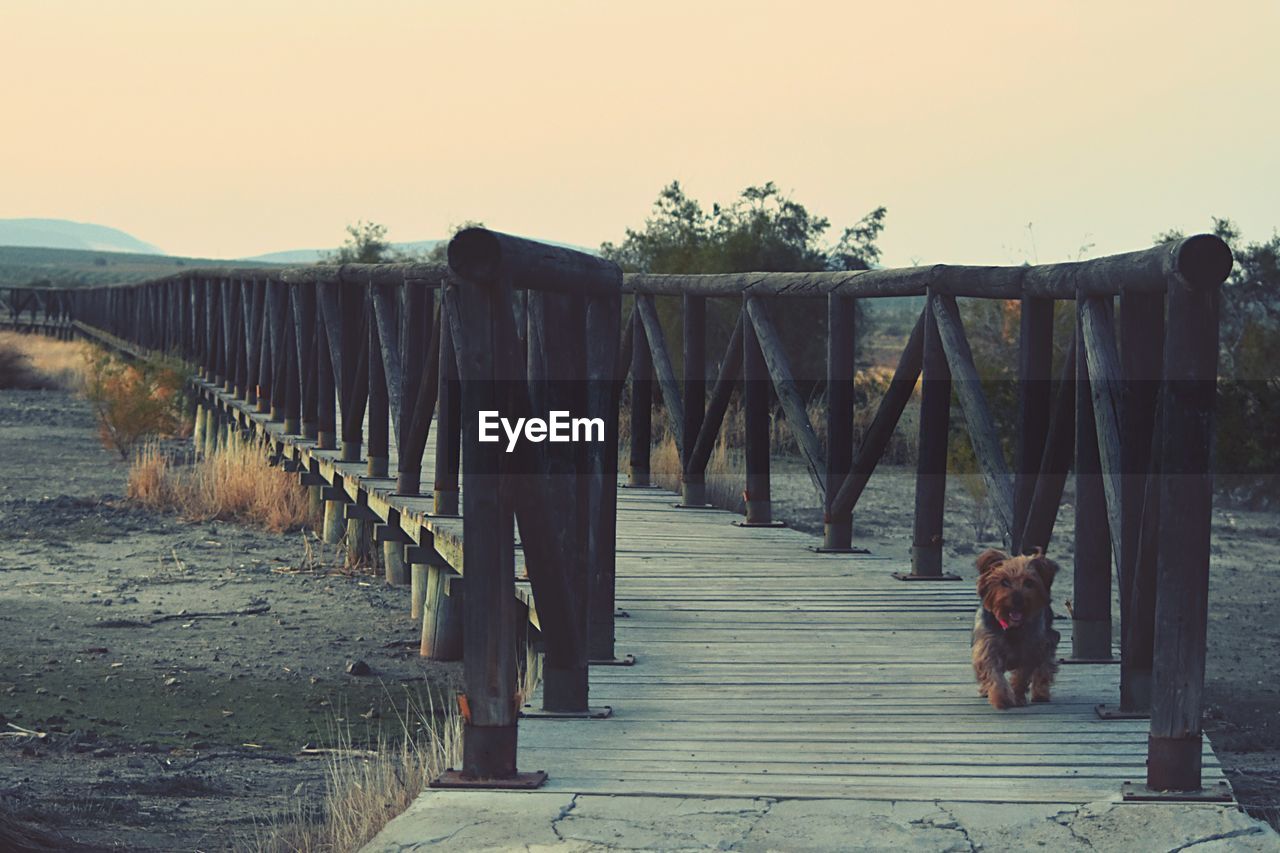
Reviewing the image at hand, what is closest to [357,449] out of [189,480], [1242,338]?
[189,480]

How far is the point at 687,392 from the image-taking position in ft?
32.4

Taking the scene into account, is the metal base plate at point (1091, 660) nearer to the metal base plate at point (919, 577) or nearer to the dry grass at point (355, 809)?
the metal base plate at point (919, 577)

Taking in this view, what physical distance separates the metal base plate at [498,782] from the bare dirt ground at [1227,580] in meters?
3.27

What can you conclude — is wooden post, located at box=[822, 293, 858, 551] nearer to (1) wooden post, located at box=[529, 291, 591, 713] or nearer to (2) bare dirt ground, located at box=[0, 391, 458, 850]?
(2) bare dirt ground, located at box=[0, 391, 458, 850]

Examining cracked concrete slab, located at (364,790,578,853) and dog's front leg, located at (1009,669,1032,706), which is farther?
dog's front leg, located at (1009,669,1032,706)

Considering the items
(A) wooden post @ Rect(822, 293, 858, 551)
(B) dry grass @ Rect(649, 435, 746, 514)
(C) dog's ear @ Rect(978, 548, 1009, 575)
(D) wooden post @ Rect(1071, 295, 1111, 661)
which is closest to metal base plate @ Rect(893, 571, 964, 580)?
(A) wooden post @ Rect(822, 293, 858, 551)

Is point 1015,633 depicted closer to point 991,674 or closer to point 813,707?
point 991,674

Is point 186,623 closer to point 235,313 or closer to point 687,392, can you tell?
point 687,392

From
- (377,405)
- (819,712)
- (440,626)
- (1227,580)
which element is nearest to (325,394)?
(377,405)

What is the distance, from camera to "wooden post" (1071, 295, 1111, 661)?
205 inches

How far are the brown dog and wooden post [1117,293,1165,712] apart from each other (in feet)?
0.80

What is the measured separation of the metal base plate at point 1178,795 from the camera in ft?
13.3

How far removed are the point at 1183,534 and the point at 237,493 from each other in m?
11.0

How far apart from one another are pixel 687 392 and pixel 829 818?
6052 mm
